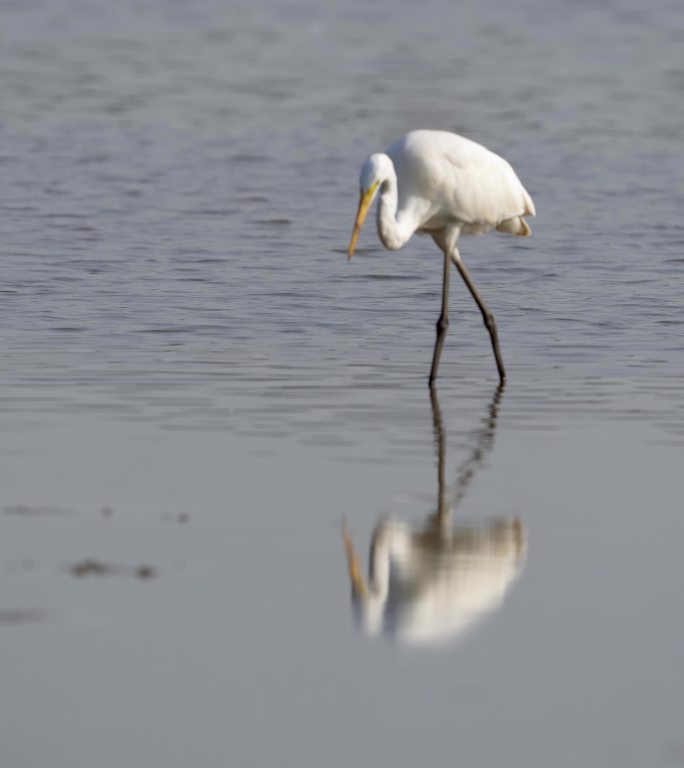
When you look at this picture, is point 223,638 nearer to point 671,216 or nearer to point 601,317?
point 601,317

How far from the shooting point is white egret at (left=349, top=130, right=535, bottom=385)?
11633 millimetres

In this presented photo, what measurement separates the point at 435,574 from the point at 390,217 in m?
4.72

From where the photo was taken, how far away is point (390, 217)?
1160 centimetres

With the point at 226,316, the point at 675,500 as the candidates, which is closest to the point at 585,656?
the point at 675,500

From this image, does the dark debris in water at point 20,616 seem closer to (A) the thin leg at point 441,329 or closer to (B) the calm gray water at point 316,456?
(B) the calm gray water at point 316,456

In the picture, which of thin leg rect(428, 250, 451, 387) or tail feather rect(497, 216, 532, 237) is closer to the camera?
thin leg rect(428, 250, 451, 387)

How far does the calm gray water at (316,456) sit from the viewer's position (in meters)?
5.88

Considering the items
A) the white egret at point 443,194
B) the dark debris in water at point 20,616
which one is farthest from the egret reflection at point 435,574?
the white egret at point 443,194

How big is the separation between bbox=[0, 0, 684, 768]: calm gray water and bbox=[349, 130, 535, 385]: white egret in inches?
24.3

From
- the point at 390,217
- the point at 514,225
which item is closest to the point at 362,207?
the point at 390,217

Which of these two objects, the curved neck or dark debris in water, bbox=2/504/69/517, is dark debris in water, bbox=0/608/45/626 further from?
the curved neck

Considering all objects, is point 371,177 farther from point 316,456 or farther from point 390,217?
point 316,456

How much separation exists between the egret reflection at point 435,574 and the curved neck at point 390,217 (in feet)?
11.0

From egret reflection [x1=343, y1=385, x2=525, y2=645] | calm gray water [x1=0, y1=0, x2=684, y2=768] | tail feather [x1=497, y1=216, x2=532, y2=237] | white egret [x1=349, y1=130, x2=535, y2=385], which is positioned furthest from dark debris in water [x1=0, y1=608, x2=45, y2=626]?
tail feather [x1=497, y1=216, x2=532, y2=237]
